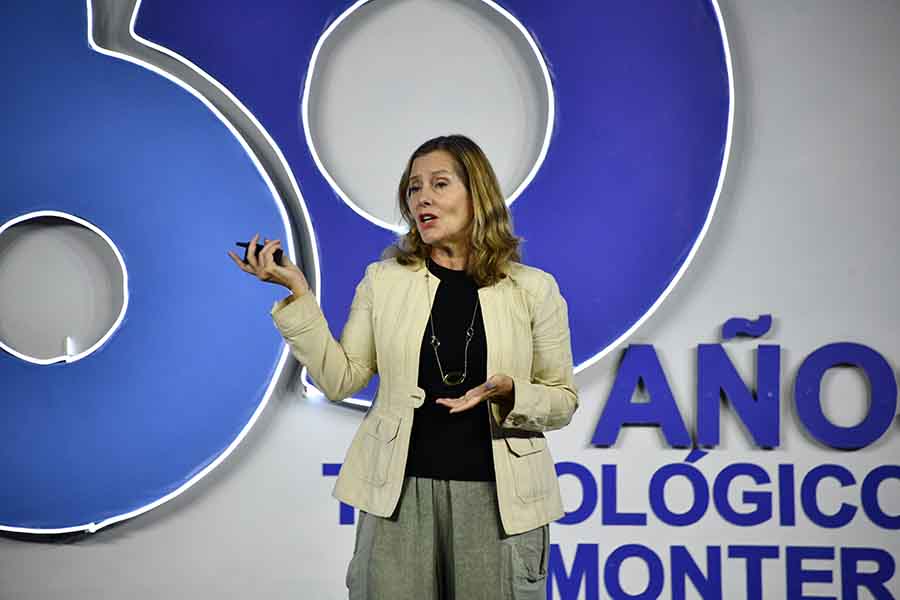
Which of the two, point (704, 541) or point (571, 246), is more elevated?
point (571, 246)

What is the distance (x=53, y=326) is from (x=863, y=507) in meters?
2.56

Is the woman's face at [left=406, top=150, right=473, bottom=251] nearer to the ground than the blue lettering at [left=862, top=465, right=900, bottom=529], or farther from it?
farther from it

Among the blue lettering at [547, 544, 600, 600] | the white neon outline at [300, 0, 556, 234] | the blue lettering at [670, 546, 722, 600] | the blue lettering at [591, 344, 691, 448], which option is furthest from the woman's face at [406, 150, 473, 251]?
the blue lettering at [670, 546, 722, 600]

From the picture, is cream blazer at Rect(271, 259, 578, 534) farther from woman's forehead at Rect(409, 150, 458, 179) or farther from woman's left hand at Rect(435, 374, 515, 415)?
woman's forehead at Rect(409, 150, 458, 179)

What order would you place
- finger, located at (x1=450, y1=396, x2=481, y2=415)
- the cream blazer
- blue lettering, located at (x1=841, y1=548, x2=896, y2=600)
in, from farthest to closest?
blue lettering, located at (x1=841, y1=548, x2=896, y2=600) → the cream blazer → finger, located at (x1=450, y1=396, x2=481, y2=415)

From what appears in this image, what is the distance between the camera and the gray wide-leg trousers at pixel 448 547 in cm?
183

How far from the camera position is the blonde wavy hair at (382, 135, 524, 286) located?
198 cm

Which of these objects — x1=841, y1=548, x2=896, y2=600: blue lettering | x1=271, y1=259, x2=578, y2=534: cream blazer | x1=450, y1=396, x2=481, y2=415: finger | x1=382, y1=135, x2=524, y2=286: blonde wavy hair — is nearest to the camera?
x1=450, y1=396, x2=481, y2=415: finger

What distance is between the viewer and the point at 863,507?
303cm

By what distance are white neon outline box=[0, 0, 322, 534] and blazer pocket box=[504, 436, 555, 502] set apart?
135 cm

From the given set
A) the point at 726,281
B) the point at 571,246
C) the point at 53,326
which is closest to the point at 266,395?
the point at 53,326

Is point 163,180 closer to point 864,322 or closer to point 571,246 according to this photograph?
point 571,246

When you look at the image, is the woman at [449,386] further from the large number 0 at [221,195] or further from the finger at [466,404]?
the large number 0 at [221,195]

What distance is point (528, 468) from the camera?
1871 millimetres
